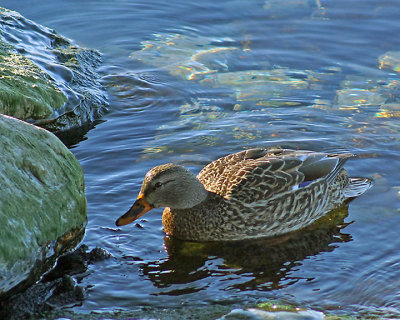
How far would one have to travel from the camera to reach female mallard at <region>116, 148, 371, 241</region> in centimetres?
721

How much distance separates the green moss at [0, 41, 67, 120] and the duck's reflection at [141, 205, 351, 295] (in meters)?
2.74

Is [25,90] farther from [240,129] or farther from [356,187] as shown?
[356,187]

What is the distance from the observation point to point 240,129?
30.9 ft

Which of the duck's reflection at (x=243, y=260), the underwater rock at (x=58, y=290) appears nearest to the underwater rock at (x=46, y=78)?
the underwater rock at (x=58, y=290)

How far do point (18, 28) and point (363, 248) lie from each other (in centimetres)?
675

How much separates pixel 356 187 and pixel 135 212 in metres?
2.71

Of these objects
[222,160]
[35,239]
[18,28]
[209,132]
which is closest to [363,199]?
[222,160]

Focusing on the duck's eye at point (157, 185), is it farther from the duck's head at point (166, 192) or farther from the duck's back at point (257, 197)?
the duck's back at point (257, 197)

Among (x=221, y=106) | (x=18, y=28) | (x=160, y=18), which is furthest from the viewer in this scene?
(x=160, y=18)

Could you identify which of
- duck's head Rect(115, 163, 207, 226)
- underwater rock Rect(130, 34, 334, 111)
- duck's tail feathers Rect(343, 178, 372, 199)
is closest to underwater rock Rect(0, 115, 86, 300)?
duck's head Rect(115, 163, 207, 226)

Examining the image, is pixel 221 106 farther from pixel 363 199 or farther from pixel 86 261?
pixel 86 261

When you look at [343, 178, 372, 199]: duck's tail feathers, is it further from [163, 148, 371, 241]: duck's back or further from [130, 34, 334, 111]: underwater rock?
[130, 34, 334, 111]: underwater rock

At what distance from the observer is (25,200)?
5625mm

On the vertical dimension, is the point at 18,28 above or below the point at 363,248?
above
